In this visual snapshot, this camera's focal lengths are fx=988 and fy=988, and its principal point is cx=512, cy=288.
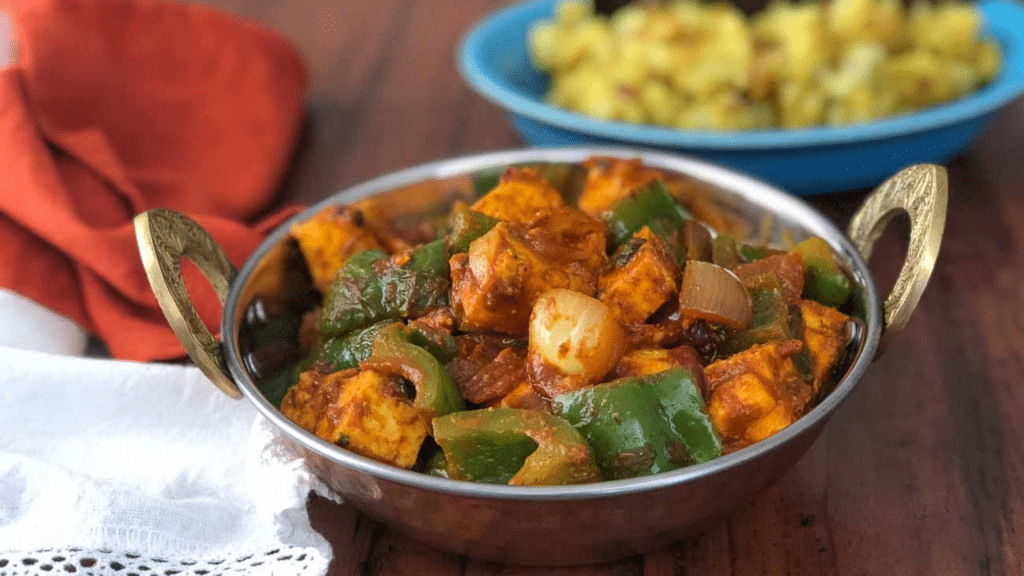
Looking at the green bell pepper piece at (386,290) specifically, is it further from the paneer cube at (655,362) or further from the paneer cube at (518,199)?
the paneer cube at (655,362)

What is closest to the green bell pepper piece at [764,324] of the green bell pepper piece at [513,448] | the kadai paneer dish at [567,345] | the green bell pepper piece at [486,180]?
the kadai paneer dish at [567,345]

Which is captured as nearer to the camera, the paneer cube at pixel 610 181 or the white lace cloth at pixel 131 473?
the white lace cloth at pixel 131 473

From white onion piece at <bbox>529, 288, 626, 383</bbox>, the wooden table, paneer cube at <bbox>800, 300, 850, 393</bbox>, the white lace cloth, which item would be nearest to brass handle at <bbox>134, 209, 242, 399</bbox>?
the white lace cloth

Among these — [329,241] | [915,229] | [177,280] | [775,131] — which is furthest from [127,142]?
[915,229]

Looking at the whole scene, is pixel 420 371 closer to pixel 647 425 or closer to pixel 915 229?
pixel 647 425

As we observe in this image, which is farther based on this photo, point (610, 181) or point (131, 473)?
point (610, 181)
